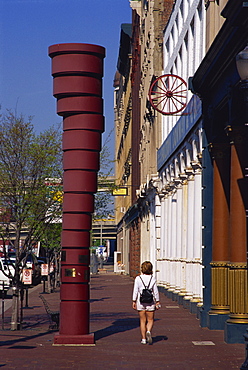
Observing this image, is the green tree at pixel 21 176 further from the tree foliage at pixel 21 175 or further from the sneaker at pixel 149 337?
the sneaker at pixel 149 337

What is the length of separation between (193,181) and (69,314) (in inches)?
440

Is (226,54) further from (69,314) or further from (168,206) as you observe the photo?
(168,206)

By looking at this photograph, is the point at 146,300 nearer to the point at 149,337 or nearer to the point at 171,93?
the point at 149,337

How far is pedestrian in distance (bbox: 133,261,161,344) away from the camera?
1565 centimetres

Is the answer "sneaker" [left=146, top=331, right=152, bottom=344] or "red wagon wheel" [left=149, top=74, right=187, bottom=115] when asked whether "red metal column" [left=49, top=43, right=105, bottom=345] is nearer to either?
"sneaker" [left=146, top=331, right=152, bottom=344]

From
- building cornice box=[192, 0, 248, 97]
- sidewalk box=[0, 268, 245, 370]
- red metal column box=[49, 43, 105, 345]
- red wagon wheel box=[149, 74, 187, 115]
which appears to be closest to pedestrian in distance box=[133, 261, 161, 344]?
sidewalk box=[0, 268, 245, 370]

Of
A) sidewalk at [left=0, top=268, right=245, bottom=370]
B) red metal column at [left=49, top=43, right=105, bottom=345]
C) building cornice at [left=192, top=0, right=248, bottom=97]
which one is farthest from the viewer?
red metal column at [left=49, top=43, right=105, bottom=345]

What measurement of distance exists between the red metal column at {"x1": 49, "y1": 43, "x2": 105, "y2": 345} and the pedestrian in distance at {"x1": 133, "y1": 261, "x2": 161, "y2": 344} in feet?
3.50

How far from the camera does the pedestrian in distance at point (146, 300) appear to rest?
1565 centimetres

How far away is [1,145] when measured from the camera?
830 inches

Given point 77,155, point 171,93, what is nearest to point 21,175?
point 77,155

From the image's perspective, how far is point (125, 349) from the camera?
14.9m

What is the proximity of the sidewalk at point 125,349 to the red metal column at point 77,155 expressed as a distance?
3.62ft

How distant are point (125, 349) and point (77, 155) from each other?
3.98 metres
